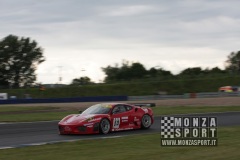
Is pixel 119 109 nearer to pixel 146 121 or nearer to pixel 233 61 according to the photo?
pixel 146 121

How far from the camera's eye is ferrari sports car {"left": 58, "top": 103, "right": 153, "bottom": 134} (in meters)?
14.1

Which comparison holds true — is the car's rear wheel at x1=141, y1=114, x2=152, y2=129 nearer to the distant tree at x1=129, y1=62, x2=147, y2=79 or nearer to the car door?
the car door

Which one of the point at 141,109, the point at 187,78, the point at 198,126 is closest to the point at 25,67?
the point at 187,78

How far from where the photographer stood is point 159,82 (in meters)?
77.9

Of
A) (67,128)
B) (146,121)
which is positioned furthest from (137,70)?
(67,128)

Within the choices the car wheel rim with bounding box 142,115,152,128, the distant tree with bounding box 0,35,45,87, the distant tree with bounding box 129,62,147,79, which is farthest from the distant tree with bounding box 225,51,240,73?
the car wheel rim with bounding box 142,115,152,128

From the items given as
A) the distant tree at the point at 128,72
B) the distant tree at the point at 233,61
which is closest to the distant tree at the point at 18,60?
the distant tree at the point at 128,72

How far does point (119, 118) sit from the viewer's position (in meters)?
15.1

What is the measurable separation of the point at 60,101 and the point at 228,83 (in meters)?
37.9

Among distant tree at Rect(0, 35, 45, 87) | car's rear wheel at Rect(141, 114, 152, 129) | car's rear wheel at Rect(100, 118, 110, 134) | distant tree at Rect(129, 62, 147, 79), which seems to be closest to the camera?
car's rear wheel at Rect(100, 118, 110, 134)

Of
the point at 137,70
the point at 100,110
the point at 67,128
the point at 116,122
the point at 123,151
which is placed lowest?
the point at 123,151

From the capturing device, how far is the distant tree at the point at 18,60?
291 feet

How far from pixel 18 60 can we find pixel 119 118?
260 feet

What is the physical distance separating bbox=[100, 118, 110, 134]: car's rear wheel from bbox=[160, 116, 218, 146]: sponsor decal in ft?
13.5
